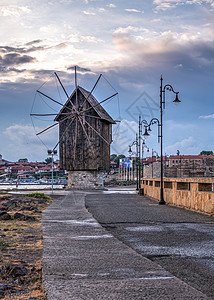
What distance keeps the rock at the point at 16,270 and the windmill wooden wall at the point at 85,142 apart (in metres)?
40.8

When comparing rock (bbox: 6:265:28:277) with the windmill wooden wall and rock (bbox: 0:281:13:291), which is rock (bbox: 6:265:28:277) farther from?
the windmill wooden wall

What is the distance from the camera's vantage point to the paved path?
163 inches

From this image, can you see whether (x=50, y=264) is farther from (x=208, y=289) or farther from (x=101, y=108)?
(x=101, y=108)

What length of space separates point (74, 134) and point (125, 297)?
44.4 metres

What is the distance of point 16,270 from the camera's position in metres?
5.32

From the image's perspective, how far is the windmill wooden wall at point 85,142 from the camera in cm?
4747

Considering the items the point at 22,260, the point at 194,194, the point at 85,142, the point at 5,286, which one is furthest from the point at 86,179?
the point at 5,286

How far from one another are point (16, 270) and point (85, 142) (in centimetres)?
4225

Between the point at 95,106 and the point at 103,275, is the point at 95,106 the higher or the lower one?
the higher one

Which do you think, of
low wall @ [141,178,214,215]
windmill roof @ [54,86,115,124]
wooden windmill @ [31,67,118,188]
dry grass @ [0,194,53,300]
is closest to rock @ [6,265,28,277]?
dry grass @ [0,194,53,300]

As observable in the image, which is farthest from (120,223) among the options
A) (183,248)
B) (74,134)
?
(74,134)

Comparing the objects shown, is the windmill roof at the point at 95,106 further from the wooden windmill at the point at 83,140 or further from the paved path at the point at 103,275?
the paved path at the point at 103,275

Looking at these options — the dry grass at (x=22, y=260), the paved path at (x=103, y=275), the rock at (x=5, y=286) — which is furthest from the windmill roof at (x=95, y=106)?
the rock at (x=5, y=286)

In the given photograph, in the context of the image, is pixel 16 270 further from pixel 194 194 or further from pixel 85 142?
pixel 85 142
